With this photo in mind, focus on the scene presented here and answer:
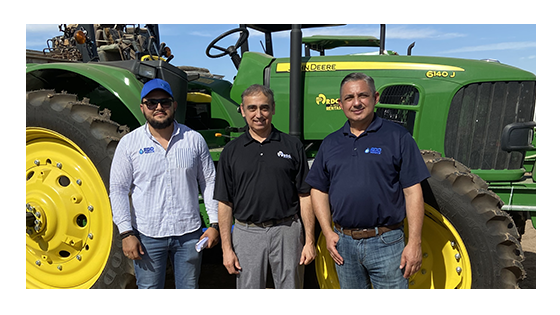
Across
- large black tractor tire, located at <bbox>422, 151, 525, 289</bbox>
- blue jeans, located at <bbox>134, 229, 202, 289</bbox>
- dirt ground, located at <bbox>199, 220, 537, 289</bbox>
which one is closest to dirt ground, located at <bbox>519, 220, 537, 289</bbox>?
dirt ground, located at <bbox>199, 220, 537, 289</bbox>

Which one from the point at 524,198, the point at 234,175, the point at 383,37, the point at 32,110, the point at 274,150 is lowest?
the point at 524,198

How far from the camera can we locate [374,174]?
2.09m

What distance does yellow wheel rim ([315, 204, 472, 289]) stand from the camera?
2768mm

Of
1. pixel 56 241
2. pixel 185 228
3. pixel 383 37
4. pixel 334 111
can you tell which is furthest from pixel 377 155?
pixel 56 241

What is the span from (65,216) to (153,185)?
1069mm

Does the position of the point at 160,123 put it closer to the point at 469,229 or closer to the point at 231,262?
the point at 231,262

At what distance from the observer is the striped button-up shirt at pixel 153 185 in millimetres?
2336

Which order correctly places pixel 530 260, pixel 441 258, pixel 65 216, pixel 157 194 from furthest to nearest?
pixel 530 260
pixel 65 216
pixel 441 258
pixel 157 194

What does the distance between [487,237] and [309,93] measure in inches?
67.3

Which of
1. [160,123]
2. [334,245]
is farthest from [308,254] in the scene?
[160,123]

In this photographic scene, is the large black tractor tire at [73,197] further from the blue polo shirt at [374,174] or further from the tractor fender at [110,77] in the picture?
the blue polo shirt at [374,174]

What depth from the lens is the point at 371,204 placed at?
2096mm

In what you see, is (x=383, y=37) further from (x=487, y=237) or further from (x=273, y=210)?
(x=273, y=210)

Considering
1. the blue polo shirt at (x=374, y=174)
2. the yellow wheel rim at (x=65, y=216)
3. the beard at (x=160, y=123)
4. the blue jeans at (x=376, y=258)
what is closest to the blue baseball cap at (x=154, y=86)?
the beard at (x=160, y=123)
